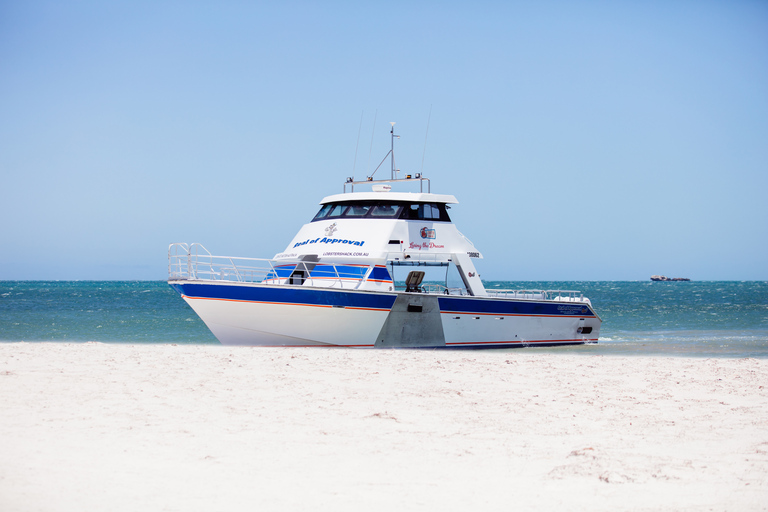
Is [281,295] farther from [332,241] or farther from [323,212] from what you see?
[323,212]

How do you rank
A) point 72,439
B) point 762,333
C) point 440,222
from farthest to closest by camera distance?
point 762,333 → point 440,222 → point 72,439

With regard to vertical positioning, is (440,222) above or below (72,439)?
above

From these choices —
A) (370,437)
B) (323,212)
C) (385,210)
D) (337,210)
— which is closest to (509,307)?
(385,210)

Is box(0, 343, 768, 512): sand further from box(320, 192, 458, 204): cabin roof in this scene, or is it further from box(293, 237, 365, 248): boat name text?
box(320, 192, 458, 204): cabin roof

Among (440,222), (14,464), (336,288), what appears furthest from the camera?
(440,222)

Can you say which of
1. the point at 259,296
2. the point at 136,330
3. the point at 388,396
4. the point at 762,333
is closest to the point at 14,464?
the point at 388,396

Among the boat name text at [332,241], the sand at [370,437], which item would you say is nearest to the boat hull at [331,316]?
the boat name text at [332,241]

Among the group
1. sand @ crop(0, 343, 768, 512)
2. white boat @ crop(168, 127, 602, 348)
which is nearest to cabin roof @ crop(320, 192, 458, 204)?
white boat @ crop(168, 127, 602, 348)

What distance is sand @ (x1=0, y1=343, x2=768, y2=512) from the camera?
5395 mm

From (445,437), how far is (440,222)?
10.9 meters

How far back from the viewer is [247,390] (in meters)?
9.45

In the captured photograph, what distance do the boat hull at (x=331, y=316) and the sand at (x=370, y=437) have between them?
3.36 metres

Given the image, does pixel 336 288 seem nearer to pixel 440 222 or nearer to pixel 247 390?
pixel 440 222

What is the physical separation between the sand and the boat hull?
336 cm
